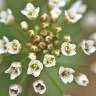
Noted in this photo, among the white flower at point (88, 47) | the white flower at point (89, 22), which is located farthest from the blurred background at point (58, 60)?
the white flower at point (88, 47)

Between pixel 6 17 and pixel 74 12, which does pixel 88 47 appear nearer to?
pixel 74 12

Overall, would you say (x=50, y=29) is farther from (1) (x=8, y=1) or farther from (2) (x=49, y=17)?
(1) (x=8, y=1)

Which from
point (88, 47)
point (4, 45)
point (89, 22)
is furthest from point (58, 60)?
point (89, 22)

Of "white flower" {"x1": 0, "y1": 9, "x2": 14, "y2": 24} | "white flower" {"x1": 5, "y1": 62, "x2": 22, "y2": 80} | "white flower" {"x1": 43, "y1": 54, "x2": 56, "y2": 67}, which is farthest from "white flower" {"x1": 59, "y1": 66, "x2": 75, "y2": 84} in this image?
"white flower" {"x1": 0, "y1": 9, "x2": 14, "y2": 24}

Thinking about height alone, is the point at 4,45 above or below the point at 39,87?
above

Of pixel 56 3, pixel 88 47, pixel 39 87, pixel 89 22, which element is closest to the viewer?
pixel 39 87

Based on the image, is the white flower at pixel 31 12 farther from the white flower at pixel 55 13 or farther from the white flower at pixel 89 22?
the white flower at pixel 89 22

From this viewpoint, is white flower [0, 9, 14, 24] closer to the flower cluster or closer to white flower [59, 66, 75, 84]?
the flower cluster
